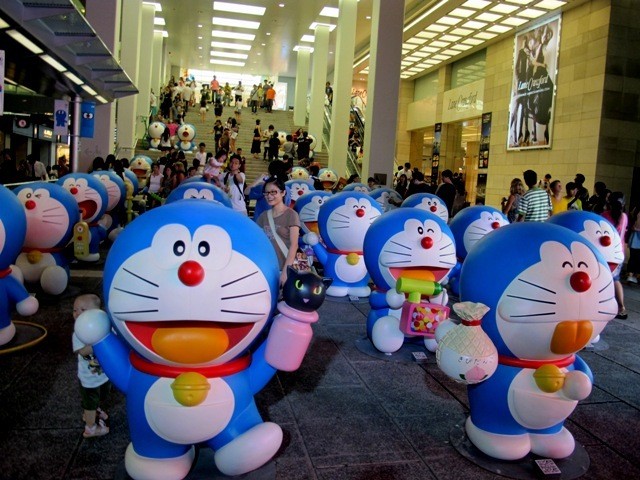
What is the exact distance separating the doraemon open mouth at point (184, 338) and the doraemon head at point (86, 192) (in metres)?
6.01

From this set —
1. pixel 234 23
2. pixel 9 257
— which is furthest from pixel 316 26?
pixel 9 257

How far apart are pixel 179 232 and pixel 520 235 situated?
2163 millimetres

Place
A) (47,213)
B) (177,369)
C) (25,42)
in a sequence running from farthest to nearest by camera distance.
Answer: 1. (25,42)
2. (47,213)
3. (177,369)

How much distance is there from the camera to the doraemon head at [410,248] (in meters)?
5.70

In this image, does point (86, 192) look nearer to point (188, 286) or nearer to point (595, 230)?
point (188, 286)

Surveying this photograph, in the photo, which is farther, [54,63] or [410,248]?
[54,63]

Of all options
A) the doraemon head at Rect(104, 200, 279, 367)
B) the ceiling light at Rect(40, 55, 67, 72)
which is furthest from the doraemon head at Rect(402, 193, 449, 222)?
the ceiling light at Rect(40, 55, 67, 72)

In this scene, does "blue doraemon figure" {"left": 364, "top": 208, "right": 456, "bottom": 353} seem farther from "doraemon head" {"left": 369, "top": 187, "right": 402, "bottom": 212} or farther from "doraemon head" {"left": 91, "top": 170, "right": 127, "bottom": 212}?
"doraemon head" {"left": 91, "top": 170, "right": 127, "bottom": 212}

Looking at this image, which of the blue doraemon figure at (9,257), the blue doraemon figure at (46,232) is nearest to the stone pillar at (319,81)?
the blue doraemon figure at (46,232)

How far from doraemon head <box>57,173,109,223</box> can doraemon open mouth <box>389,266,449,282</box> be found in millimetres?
5069

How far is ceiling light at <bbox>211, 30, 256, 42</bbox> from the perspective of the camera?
91.9 ft

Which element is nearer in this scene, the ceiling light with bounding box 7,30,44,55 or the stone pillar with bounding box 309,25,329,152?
the ceiling light with bounding box 7,30,44,55

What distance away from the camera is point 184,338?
122 inches

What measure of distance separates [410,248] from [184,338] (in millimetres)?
3082
